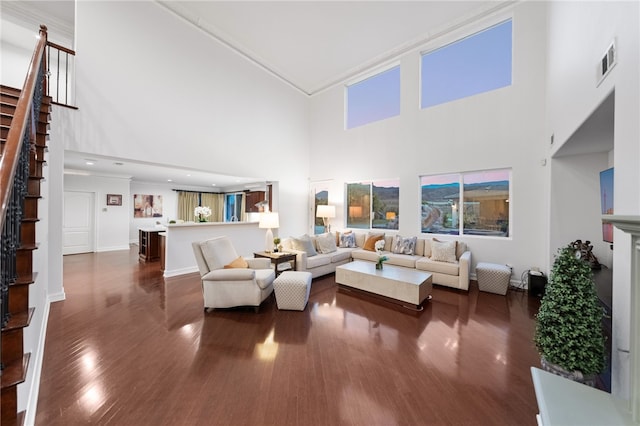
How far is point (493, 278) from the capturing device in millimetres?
3918

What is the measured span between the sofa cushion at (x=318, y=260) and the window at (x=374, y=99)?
150 inches

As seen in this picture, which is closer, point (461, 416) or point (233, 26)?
point (461, 416)

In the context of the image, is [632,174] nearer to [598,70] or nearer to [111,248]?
[598,70]

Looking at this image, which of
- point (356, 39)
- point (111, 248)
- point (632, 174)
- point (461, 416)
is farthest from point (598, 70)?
point (111, 248)

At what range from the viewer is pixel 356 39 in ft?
17.4

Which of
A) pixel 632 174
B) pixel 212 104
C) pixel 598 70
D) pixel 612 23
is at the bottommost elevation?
pixel 632 174

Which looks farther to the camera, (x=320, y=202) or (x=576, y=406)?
(x=320, y=202)

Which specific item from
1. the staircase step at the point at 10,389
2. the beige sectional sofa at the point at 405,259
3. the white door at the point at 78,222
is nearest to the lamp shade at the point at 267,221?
the beige sectional sofa at the point at 405,259

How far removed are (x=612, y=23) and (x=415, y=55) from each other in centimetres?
434

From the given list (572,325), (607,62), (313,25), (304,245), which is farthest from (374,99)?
(572,325)

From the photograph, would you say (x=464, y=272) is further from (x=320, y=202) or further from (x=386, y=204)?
(x=320, y=202)

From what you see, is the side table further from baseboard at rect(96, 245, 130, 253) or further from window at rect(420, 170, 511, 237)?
baseboard at rect(96, 245, 130, 253)

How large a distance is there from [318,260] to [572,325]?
3.52 m

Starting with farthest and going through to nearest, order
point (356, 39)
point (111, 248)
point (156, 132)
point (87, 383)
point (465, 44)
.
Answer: point (111, 248) < point (356, 39) < point (465, 44) < point (156, 132) < point (87, 383)
